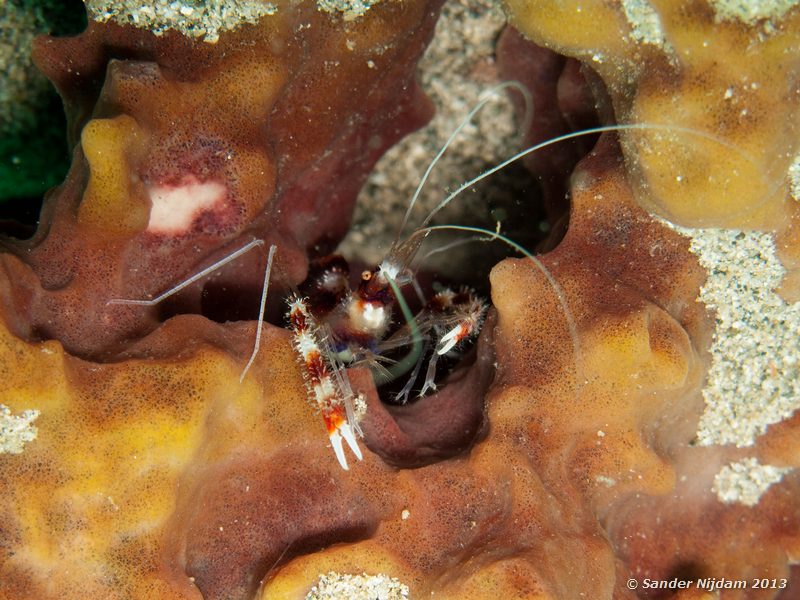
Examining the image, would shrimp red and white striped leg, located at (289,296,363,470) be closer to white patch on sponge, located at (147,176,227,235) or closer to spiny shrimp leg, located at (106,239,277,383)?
spiny shrimp leg, located at (106,239,277,383)

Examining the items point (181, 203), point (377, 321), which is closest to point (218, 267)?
point (181, 203)

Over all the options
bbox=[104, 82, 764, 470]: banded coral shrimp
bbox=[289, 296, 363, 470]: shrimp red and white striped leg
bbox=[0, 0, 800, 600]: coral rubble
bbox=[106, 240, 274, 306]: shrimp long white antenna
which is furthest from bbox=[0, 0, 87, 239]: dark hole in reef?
bbox=[289, 296, 363, 470]: shrimp red and white striped leg

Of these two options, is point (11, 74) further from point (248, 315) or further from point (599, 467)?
point (599, 467)

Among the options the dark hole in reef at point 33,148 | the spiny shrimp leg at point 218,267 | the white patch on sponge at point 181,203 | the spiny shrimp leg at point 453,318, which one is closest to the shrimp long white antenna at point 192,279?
the spiny shrimp leg at point 218,267

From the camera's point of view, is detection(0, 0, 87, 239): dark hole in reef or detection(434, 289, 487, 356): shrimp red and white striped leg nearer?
detection(434, 289, 487, 356): shrimp red and white striped leg

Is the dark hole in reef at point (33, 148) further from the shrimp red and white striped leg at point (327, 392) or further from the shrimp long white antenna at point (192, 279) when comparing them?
the shrimp red and white striped leg at point (327, 392)

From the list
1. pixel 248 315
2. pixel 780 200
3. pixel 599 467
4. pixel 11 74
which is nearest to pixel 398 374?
pixel 248 315

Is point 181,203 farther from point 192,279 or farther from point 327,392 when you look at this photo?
point 327,392
